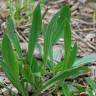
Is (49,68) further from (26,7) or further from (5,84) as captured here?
(26,7)

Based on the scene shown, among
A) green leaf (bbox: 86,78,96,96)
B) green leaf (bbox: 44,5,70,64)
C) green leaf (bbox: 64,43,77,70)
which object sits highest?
green leaf (bbox: 44,5,70,64)

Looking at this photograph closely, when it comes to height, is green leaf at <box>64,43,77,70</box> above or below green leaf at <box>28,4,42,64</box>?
below

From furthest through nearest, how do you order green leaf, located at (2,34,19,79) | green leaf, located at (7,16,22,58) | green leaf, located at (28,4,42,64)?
green leaf, located at (7,16,22,58)
green leaf, located at (28,4,42,64)
green leaf, located at (2,34,19,79)

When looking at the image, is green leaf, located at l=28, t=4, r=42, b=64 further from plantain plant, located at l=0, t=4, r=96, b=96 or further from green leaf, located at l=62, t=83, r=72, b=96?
green leaf, located at l=62, t=83, r=72, b=96

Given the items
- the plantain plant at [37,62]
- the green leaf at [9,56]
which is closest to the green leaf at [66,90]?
the plantain plant at [37,62]

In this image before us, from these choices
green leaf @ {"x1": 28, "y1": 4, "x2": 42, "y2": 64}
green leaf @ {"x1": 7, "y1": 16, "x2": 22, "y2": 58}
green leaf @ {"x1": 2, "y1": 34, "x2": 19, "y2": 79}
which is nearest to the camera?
green leaf @ {"x1": 2, "y1": 34, "x2": 19, "y2": 79}

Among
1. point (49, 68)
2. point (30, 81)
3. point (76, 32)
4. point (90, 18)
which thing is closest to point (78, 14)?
point (90, 18)

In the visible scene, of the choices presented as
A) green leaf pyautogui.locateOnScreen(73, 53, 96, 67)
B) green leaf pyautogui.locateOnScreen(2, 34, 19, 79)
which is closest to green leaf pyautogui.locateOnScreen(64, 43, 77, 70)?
green leaf pyautogui.locateOnScreen(73, 53, 96, 67)

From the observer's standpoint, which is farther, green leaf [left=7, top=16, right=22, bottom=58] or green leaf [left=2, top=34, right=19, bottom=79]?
green leaf [left=7, top=16, right=22, bottom=58]
